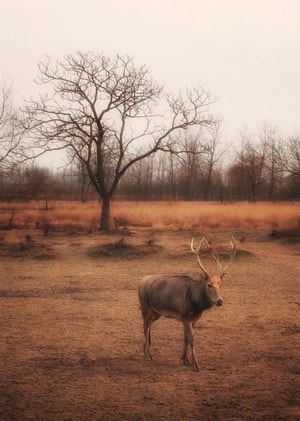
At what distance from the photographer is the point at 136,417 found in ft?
18.8

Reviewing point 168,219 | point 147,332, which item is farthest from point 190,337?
point 168,219

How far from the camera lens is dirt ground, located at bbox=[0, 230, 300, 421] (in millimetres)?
6055

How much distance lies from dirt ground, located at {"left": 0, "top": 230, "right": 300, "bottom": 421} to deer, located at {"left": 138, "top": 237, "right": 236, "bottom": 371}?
51cm

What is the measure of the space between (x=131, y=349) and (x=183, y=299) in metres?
1.47

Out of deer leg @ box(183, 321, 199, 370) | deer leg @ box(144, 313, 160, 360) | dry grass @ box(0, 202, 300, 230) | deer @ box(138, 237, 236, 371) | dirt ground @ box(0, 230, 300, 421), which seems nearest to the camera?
dirt ground @ box(0, 230, 300, 421)

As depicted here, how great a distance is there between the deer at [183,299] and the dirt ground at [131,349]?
1.68 ft

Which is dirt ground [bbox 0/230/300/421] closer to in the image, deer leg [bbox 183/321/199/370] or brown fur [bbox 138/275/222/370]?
deer leg [bbox 183/321/199/370]

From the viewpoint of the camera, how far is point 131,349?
27.8 ft

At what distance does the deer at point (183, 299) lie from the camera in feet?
24.8

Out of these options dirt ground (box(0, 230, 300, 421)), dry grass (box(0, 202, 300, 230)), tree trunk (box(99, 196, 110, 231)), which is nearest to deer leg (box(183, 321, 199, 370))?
dirt ground (box(0, 230, 300, 421))

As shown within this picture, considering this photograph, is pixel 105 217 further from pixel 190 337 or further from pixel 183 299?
pixel 190 337

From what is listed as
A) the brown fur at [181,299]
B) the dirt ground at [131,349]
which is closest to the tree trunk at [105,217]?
the dirt ground at [131,349]

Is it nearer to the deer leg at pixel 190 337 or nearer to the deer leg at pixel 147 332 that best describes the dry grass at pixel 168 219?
the deer leg at pixel 147 332

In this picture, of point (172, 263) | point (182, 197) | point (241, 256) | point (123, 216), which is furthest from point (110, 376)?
point (182, 197)
